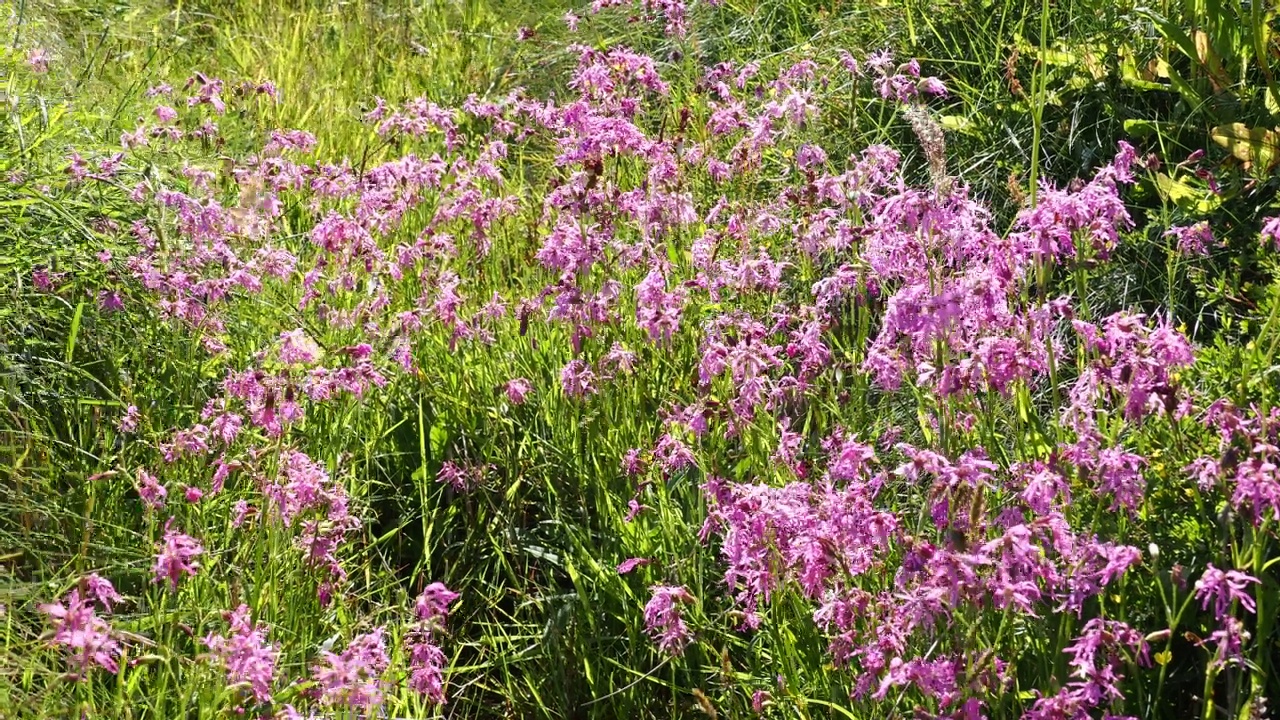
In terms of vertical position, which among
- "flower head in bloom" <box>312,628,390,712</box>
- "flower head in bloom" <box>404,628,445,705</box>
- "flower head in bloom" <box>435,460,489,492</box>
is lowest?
"flower head in bloom" <box>435,460,489,492</box>

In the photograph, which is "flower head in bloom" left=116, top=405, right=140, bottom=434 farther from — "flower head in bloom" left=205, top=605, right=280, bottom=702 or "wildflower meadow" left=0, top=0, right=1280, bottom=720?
"flower head in bloom" left=205, top=605, right=280, bottom=702

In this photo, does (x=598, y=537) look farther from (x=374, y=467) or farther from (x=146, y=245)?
(x=146, y=245)

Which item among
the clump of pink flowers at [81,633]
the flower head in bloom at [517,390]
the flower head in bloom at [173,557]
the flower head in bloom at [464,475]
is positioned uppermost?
the clump of pink flowers at [81,633]

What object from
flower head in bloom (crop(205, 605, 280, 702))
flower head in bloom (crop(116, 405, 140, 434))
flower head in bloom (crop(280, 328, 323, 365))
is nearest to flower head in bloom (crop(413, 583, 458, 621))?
flower head in bloom (crop(205, 605, 280, 702))

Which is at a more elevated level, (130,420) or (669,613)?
(130,420)

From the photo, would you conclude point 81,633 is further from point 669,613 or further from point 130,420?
point 130,420

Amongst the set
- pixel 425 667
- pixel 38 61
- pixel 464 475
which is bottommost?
pixel 464 475

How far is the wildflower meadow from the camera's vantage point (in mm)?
2170

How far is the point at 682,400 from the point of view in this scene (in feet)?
11.3

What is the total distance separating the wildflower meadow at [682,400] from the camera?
2.17 metres

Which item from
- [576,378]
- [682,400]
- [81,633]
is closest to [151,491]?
[81,633]

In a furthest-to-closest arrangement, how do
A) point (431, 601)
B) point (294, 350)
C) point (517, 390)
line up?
point (517, 390) < point (294, 350) < point (431, 601)

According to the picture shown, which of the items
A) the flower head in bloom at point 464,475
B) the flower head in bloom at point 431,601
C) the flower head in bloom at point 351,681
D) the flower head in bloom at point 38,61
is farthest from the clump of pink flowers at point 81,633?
the flower head in bloom at point 38,61

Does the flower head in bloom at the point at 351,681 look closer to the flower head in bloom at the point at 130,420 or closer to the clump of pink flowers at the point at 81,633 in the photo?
the clump of pink flowers at the point at 81,633
